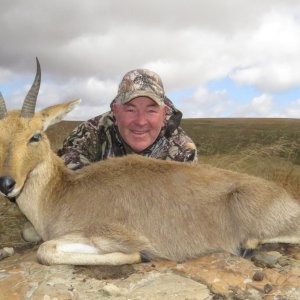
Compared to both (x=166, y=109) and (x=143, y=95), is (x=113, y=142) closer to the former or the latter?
(x=166, y=109)

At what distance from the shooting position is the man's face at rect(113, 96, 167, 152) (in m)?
8.28

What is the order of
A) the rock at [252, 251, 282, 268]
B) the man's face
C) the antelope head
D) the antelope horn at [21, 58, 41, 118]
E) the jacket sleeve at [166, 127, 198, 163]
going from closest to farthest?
the antelope head
the rock at [252, 251, 282, 268]
the antelope horn at [21, 58, 41, 118]
the man's face
the jacket sleeve at [166, 127, 198, 163]

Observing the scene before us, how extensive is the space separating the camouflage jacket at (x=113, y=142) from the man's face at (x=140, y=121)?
40 cm

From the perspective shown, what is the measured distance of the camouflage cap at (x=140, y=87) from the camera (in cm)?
821

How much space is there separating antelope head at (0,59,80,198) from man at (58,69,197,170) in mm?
1513

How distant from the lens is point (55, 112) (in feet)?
22.7

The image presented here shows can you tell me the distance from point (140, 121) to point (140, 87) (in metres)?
0.59

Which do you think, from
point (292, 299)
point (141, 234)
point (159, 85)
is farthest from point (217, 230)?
point (159, 85)

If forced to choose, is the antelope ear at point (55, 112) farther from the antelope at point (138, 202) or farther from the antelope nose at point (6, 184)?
the antelope nose at point (6, 184)

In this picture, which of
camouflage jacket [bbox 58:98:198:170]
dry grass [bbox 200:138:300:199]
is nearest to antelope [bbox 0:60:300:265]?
camouflage jacket [bbox 58:98:198:170]

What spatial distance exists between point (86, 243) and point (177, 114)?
4.23 metres

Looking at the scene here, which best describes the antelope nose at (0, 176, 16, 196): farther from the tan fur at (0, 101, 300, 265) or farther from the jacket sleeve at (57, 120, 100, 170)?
the jacket sleeve at (57, 120, 100, 170)

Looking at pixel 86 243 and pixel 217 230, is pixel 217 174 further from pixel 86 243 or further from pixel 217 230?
pixel 86 243

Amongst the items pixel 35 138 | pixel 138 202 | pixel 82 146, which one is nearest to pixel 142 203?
pixel 138 202
